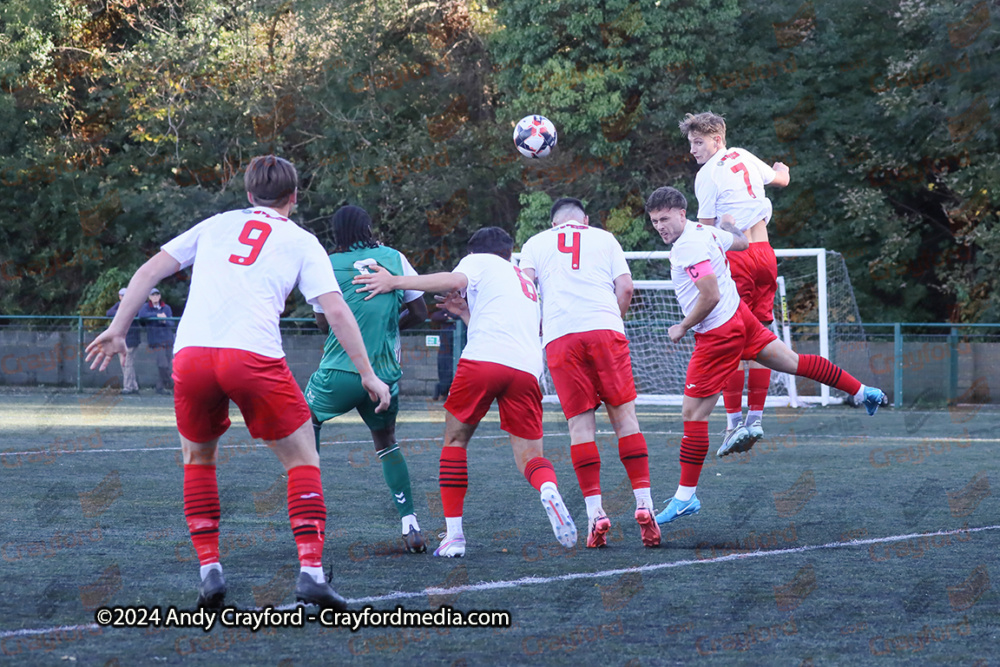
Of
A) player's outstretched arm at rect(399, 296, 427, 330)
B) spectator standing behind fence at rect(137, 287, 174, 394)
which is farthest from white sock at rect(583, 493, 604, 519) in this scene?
spectator standing behind fence at rect(137, 287, 174, 394)

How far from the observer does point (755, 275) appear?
28.5ft

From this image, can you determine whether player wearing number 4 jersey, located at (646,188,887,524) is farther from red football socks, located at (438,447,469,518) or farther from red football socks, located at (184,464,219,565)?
red football socks, located at (184,464,219,565)

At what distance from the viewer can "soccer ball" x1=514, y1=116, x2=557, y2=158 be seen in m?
11.7

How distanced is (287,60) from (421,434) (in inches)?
702

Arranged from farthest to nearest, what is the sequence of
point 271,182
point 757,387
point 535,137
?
point 535,137 < point 757,387 < point 271,182

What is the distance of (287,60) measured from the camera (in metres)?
30.4

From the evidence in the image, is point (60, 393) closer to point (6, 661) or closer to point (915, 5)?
point (915, 5)

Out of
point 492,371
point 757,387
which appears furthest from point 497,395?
point 757,387

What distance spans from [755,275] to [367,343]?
3.35m

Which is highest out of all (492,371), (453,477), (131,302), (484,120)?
(484,120)

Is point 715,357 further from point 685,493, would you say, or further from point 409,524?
point 409,524

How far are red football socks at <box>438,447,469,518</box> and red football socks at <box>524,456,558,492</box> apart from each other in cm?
34

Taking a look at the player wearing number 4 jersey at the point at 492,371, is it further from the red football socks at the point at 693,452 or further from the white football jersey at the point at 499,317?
the red football socks at the point at 693,452

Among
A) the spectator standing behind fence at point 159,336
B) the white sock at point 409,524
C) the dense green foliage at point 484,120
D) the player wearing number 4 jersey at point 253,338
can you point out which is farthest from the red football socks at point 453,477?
the dense green foliage at point 484,120
